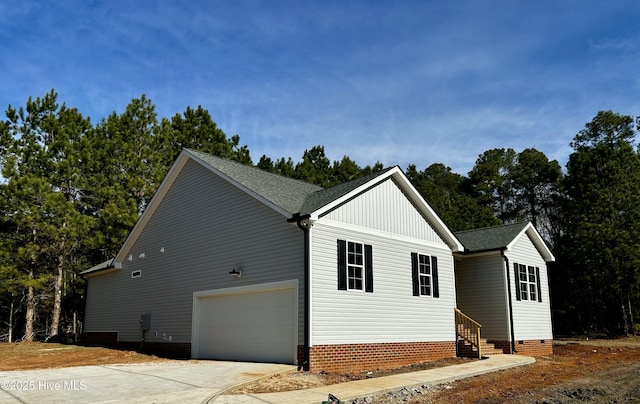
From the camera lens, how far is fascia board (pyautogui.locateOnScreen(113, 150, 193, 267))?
17625 mm

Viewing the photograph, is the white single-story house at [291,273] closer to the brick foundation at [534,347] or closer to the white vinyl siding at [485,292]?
the brick foundation at [534,347]

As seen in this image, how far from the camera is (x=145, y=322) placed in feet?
59.0

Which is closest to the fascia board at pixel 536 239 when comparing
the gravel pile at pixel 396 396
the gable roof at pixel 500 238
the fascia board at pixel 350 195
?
the gable roof at pixel 500 238

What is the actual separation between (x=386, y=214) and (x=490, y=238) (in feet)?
22.8

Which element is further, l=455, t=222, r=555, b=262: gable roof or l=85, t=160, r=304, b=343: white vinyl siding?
l=455, t=222, r=555, b=262: gable roof

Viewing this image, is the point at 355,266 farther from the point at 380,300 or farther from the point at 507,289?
the point at 507,289

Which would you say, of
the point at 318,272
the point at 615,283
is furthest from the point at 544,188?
the point at 318,272

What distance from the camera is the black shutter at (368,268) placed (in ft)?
47.2

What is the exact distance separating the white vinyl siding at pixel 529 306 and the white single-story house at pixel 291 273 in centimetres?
12

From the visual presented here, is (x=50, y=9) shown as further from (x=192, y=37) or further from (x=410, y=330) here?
(x=410, y=330)

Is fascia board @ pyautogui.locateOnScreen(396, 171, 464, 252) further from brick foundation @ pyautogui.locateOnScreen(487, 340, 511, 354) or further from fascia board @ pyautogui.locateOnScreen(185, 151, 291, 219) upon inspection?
fascia board @ pyautogui.locateOnScreen(185, 151, 291, 219)

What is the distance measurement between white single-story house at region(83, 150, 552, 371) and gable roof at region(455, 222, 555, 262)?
33 centimetres

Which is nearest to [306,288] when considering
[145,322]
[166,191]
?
[145,322]

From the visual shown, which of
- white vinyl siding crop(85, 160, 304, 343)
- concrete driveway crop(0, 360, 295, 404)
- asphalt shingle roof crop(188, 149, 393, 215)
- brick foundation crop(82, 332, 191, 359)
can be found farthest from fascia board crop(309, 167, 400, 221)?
brick foundation crop(82, 332, 191, 359)
